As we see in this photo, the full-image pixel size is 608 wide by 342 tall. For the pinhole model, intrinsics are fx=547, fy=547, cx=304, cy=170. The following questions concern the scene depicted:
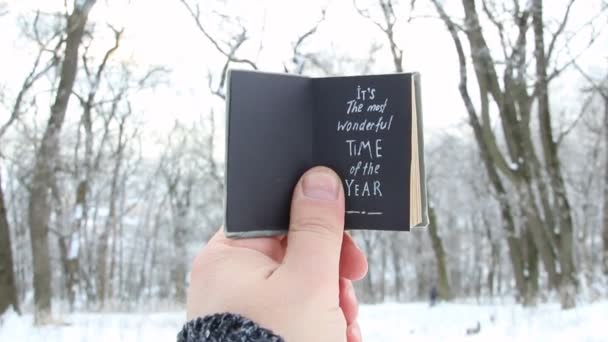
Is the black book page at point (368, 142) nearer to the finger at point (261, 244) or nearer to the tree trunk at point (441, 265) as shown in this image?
the finger at point (261, 244)

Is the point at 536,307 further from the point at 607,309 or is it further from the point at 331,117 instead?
the point at 331,117

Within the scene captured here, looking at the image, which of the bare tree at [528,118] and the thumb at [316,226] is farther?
the bare tree at [528,118]

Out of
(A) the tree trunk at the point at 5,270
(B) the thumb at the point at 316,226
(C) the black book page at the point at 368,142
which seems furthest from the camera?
(A) the tree trunk at the point at 5,270

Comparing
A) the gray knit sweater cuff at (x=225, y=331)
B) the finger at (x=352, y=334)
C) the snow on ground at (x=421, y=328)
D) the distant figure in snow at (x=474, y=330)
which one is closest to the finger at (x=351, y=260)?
the finger at (x=352, y=334)

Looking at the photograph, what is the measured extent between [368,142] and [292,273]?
0.35m

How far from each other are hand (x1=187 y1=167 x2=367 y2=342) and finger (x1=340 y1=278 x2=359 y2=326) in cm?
28

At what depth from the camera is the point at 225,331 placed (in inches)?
39.2

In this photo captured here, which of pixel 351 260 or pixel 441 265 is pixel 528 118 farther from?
pixel 351 260

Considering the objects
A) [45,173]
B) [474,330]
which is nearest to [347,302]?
[474,330]

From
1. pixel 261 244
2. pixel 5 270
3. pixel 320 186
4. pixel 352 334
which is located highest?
pixel 320 186

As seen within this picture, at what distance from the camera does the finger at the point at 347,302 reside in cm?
148

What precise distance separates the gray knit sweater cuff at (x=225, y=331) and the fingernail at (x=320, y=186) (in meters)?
0.30

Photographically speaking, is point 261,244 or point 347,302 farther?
point 347,302

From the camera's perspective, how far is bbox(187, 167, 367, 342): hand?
41.7 inches
